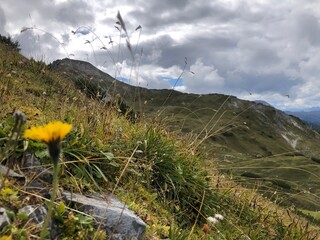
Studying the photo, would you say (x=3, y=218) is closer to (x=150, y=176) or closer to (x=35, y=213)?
(x=35, y=213)

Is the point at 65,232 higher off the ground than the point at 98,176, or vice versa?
the point at 98,176

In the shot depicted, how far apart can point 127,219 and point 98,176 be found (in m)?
0.78

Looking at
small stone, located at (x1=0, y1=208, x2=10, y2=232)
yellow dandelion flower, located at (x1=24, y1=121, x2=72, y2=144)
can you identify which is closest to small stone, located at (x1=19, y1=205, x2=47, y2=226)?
small stone, located at (x1=0, y1=208, x2=10, y2=232)

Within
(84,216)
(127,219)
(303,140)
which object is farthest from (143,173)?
(303,140)

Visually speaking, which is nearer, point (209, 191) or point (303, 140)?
point (209, 191)

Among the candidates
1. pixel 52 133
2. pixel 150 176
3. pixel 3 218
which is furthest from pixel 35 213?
pixel 150 176

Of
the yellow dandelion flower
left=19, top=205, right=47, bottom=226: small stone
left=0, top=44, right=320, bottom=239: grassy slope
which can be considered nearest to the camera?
the yellow dandelion flower

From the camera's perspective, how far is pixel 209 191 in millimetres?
5969

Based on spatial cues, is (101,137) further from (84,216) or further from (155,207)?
(84,216)

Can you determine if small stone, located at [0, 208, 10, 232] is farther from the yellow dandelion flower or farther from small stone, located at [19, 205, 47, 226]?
the yellow dandelion flower

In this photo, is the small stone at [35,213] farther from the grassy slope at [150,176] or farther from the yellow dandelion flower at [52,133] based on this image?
the yellow dandelion flower at [52,133]

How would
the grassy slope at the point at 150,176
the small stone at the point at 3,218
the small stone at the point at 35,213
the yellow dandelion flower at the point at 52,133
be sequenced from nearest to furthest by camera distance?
the yellow dandelion flower at the point at 52,133
the small stone at the point at 3,218
the small stone at the point at 35,213
the grassy slope at the point at 150,176

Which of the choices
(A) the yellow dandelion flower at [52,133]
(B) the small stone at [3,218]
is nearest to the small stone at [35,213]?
(B) the small stone at [3,218]

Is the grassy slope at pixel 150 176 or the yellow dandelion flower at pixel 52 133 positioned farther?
the grassy slope at pixel 150 176
